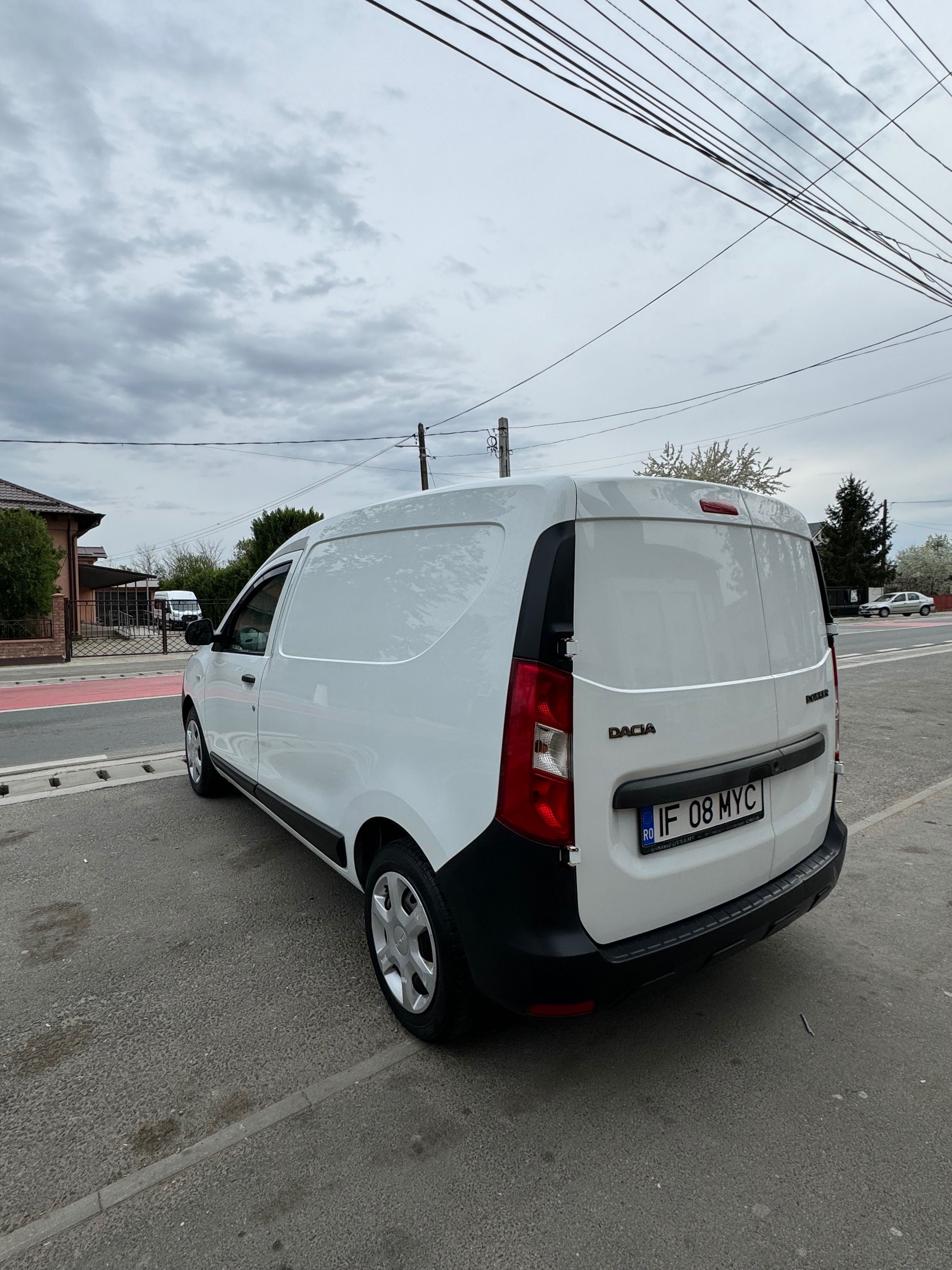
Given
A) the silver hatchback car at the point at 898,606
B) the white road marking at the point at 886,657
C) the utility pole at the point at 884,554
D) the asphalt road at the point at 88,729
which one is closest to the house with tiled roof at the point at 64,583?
the asphalt road at the point at 88,729

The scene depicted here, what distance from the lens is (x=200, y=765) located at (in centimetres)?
548

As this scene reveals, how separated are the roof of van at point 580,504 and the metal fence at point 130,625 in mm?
15241

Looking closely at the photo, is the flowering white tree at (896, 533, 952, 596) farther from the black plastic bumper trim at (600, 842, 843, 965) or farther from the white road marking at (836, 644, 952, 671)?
the black plastic bumper trim at (600, 842, 843, 965)

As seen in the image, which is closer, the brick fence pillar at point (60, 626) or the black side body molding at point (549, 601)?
the black side body molding at point (549, 601)

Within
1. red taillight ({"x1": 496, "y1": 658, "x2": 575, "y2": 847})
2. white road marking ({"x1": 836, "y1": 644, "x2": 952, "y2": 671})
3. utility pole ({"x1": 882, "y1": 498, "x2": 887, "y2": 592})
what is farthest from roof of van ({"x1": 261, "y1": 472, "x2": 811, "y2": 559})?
utility pole ({"x1": 882, "y1": 498, "x2": 887, "y2": 592})

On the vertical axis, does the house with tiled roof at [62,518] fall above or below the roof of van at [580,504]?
above

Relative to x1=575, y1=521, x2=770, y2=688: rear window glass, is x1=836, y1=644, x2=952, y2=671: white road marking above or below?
below

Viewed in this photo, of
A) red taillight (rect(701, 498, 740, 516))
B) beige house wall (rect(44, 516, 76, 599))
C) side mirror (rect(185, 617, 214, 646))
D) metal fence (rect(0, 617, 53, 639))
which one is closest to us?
red taillight (rect(701, 498, 740, 516))

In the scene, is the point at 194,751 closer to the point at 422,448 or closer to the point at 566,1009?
the point at 566,1009

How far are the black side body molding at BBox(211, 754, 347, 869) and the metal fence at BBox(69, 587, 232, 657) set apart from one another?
1353 cm

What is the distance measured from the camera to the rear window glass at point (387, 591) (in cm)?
243

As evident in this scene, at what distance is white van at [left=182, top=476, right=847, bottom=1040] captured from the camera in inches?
83.0

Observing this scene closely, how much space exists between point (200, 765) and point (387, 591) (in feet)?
10.9

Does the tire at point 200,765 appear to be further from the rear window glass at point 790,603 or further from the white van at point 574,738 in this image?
the rear window glass at point 790,603
